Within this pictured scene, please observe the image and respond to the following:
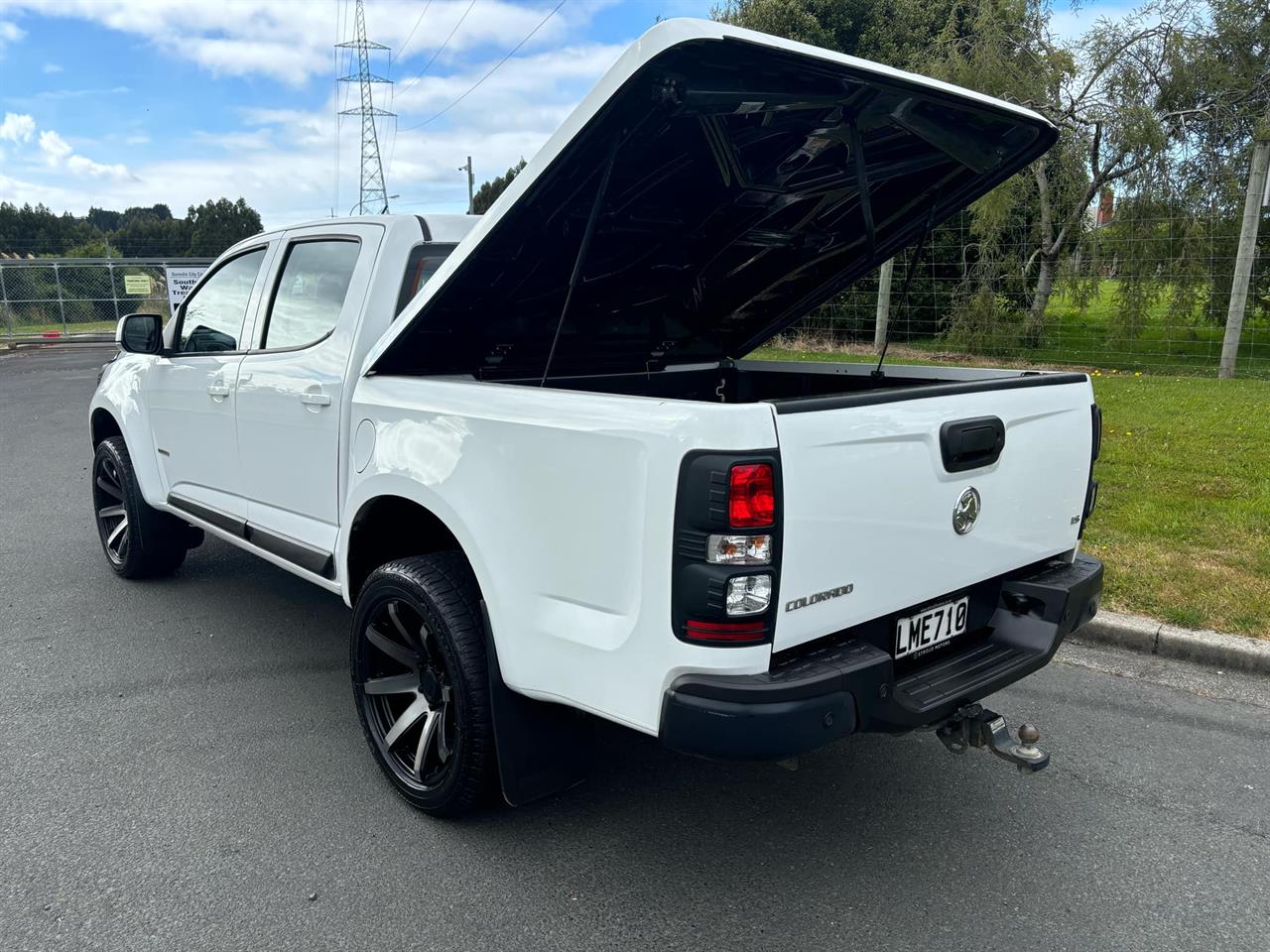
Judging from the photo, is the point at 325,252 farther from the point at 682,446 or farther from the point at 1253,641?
the point at 1253,641

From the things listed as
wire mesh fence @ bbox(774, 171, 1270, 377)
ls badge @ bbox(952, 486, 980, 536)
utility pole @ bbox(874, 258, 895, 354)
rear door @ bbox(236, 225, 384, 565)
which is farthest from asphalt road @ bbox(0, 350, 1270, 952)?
utility pole @ bbox(874, 258, 895, 354)

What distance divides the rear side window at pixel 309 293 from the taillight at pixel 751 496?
2.14 metres

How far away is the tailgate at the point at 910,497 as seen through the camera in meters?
2.25

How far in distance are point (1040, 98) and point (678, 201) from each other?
42.4ft

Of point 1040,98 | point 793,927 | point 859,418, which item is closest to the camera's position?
point 859,418

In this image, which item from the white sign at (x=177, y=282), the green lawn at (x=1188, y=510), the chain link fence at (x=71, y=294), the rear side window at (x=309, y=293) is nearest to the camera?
the rear side window at (x=309, y=293)

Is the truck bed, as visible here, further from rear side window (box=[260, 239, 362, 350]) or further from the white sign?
the white sign

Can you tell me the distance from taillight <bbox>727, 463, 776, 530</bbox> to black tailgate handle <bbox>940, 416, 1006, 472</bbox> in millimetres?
671

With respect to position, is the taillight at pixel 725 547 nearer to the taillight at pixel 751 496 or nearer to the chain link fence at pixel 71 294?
the taillight at pixel 751 496

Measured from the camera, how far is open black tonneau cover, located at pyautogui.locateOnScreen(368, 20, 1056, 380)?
2.54 metres

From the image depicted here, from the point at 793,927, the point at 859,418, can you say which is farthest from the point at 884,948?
the point at 859,418

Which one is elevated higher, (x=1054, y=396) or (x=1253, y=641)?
(x=1054, y=396)

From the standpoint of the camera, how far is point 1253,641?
4.16 meters

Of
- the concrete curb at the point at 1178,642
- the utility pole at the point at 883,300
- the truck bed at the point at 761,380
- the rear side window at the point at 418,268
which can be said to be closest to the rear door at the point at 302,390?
the rear side window at the point at 418,268
